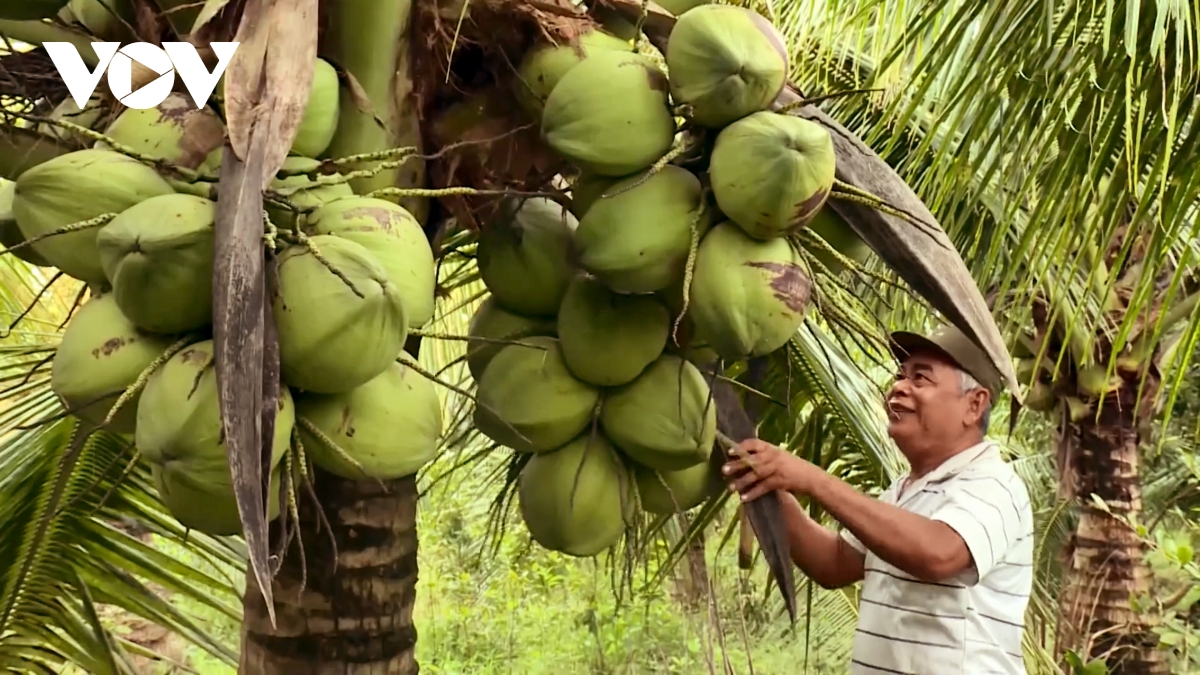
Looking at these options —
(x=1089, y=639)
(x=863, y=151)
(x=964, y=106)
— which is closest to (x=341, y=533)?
(x=863, y=151)

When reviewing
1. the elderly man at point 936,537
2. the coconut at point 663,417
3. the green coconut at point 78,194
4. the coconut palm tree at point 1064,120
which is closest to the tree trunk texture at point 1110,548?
the coconut palm tree at point 1064,120

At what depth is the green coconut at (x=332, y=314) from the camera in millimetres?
771

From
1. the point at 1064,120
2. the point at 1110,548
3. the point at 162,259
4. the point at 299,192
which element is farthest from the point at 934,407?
the point at 1110,548

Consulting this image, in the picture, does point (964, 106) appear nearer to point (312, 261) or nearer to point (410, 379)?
point (410, 379)

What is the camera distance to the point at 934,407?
A: 2.11m

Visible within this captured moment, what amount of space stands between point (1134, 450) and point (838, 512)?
7.14 feet

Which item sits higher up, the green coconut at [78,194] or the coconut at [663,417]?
the green coconut at [78,194]

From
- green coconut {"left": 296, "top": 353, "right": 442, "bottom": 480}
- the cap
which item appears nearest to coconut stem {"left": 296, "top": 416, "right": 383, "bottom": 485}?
green coconut {"left": 296, "top": 353, "right": 442, "bottom": 480}

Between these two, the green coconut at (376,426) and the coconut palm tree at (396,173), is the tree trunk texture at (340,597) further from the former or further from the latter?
the green coconut at (376,426)

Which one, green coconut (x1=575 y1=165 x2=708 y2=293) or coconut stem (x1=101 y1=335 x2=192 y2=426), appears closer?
coconut stem (x1=101 y1=335 x2=192 y2=426)

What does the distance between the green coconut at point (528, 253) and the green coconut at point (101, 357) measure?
0.38 meters

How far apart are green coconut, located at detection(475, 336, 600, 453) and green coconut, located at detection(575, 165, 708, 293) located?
0.51 ft

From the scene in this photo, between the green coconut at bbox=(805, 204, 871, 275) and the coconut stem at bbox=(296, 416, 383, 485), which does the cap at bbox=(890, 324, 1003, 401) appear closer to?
the green coconut at bbox=(805, 204, 871, 275)

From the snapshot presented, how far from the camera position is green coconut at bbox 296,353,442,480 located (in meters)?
0.85
